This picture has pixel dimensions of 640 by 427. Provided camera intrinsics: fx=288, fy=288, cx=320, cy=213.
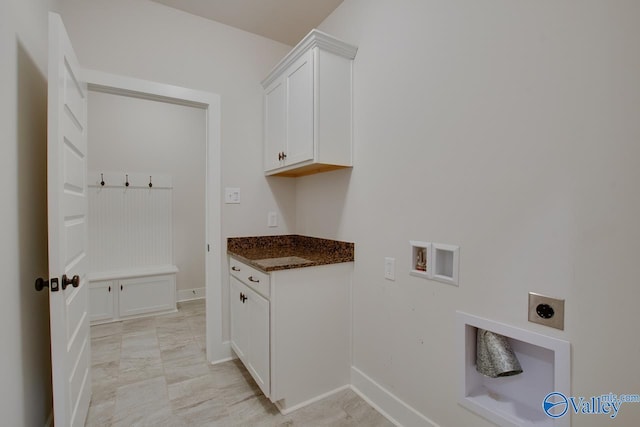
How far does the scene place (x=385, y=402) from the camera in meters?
1.71

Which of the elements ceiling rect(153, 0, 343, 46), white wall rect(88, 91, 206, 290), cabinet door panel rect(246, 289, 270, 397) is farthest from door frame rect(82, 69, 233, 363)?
white wall rect(88, 91, 206, 290)

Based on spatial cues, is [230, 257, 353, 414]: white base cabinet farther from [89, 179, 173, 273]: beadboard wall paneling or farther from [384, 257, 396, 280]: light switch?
[89, 179, 173, 273]: beadboard wall paneling

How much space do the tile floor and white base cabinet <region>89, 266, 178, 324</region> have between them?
0.45m

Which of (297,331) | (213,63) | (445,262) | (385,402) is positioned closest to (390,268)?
(445,262)

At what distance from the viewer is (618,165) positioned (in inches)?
35.1

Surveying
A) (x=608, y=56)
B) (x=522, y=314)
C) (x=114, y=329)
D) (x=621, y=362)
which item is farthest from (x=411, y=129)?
(x=114, y=329)

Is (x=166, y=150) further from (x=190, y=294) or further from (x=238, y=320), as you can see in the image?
(x=238, y=320)

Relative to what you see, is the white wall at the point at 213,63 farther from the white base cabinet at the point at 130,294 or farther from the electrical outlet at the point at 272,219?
the white base cabinet at the point at 130,294

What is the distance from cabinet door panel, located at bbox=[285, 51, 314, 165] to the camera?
6.07ft

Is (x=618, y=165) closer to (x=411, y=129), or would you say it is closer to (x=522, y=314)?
(x=522, y=314)

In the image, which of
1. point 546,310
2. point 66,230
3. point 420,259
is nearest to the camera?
point 546,310

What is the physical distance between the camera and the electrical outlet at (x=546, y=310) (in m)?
1.01

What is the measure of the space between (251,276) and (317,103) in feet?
3.94

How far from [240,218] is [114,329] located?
6.25ft
